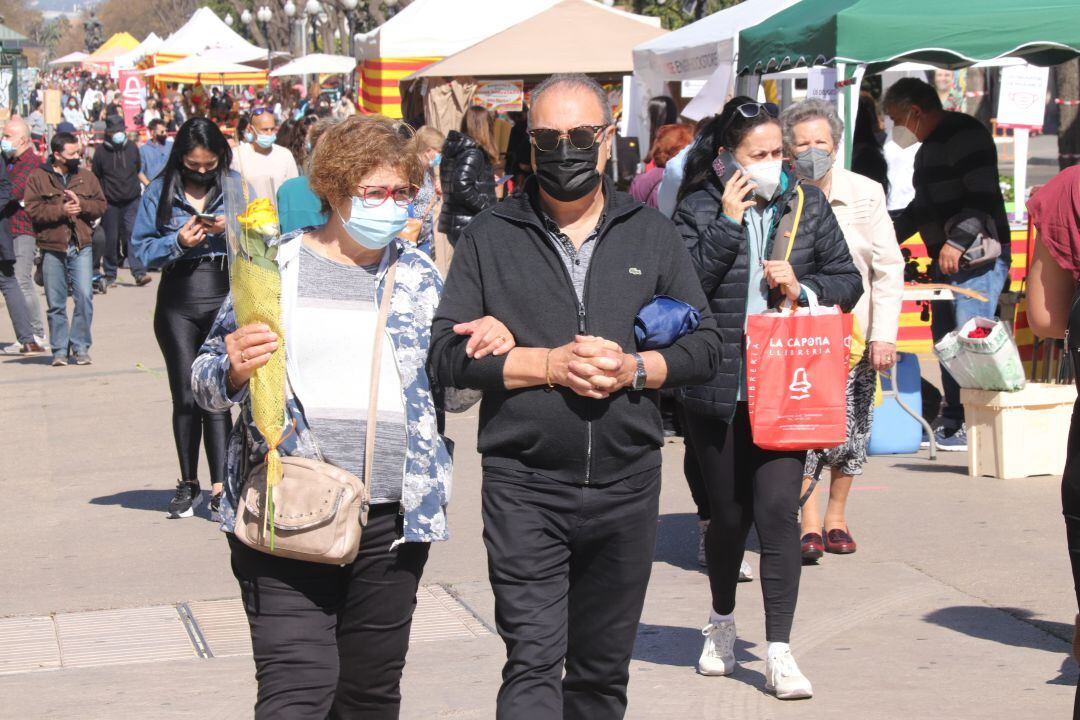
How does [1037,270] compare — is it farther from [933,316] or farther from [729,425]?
[933,316]

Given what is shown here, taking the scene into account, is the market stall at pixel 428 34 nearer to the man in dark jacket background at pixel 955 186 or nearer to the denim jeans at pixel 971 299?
the man in dark jacket background at pixel 955 186

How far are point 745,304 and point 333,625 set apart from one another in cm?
191

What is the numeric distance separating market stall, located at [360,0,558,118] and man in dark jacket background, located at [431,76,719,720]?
15101 millimetres

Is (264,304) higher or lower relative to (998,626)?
higher

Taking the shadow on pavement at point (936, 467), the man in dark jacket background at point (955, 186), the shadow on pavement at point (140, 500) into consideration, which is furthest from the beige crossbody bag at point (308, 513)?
the man in dark jacket background at point (955, 186)

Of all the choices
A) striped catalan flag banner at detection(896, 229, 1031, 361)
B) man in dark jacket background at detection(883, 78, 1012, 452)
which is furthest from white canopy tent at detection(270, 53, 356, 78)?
man in dark jacket background at detection(883, 78, 1012, 452)

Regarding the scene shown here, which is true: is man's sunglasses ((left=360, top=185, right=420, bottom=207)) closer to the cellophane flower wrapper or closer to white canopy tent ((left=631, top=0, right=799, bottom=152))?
the cellophane flower wrapper

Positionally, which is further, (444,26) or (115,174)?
(444,26)

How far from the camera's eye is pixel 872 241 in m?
6.21

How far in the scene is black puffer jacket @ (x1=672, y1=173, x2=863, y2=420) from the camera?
15.4ft

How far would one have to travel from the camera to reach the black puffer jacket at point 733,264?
470 centimetres

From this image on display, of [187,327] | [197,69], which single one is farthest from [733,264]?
[197,69]

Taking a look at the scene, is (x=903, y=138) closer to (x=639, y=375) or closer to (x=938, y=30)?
(x=938, y=30)

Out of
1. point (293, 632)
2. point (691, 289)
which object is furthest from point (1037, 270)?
point (293, 632)
